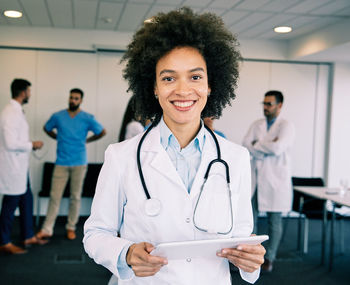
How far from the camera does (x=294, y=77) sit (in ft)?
20.3

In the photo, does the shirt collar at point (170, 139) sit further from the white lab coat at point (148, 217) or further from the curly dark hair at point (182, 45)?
the curly dark hair at point (182, 45)

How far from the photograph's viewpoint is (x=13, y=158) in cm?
402

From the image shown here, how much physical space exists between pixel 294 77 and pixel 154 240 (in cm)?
551

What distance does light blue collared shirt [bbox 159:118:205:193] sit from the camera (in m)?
1.34

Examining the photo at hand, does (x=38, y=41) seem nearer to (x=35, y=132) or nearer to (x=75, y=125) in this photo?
(x=35, y=132)

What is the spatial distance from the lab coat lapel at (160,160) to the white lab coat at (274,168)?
104 inches

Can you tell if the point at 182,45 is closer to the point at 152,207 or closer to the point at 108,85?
the point at 152,207

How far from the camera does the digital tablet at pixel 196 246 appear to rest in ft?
3.33

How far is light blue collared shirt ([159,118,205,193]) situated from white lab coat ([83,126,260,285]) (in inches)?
1.9

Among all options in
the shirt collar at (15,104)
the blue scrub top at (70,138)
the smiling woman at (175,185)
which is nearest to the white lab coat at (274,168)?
the blue scrub top at (70,138)

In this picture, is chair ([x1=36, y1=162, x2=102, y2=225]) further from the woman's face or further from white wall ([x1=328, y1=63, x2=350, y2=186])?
the woman's face

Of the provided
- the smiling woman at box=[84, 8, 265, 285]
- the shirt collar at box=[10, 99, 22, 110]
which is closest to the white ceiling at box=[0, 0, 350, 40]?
the shirt collar at box=[10, 99, 22, 110]

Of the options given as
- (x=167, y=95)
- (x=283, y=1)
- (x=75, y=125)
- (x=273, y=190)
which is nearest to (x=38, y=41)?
(x=75, y=125)

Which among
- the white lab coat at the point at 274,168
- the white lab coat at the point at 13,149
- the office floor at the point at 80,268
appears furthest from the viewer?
the white lab coat at the point at 13,149
